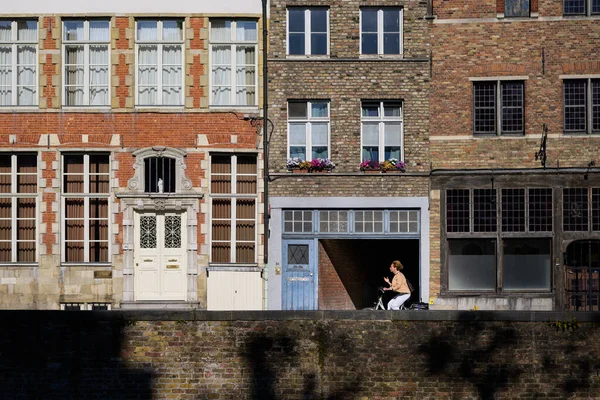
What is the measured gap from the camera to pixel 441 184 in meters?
23.7

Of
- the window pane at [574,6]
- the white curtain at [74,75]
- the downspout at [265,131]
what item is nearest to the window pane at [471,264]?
the downspout at [265,131]

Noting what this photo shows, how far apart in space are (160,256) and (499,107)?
793 centimetres

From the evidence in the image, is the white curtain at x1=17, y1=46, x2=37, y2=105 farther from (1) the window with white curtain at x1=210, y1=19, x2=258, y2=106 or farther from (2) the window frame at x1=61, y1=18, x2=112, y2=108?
(1) the window with white curtain at x1=210, y1=19, x2=258, y2=106

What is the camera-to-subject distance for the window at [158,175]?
2384 centimetres

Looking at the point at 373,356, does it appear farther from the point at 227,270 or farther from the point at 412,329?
the point at 227,270

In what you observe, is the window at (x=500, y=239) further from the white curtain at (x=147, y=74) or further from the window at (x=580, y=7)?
the white curtain at (x=147, y=74)

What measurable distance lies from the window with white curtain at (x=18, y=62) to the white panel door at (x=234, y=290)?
5.56m

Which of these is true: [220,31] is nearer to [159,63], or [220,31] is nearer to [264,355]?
[159,63]

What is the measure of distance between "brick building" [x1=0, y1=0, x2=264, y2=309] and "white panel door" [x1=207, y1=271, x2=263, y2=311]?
0.02m

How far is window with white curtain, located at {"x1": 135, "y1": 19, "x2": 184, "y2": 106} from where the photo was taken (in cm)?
2394

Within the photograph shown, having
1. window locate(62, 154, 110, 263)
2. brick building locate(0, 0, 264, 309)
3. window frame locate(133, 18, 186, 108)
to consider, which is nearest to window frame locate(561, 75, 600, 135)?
brick building locate(0, 0, 264, 309)

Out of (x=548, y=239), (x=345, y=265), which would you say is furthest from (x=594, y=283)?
(x=345, y=265)

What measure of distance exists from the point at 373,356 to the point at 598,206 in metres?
7.60

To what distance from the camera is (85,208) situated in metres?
23.8
